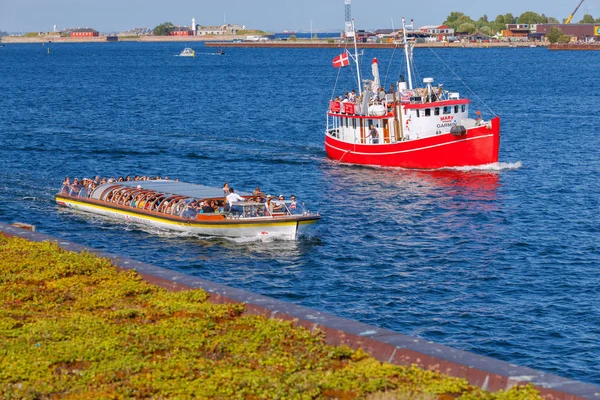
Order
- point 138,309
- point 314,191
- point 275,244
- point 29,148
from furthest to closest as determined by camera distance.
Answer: point 29,148
point 314,191
point 275,244
point 138,309

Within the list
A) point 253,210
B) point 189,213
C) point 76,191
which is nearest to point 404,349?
point 253,210

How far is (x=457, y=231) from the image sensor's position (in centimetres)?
4209

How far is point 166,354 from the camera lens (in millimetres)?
16656

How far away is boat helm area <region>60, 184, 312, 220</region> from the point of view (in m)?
39.0

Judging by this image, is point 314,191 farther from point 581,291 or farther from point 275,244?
point 581,291

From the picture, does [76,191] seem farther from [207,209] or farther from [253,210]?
[253,210]

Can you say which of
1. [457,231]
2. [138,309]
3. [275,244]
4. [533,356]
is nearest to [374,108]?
[457,231]

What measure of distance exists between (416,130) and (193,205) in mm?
22496

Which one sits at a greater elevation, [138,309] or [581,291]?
[138,309]

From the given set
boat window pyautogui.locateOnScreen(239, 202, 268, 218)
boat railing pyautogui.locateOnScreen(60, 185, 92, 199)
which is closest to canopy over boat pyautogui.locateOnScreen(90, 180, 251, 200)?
boat railing pyautogui.locateOnScreen(60, 185, 92, 199)

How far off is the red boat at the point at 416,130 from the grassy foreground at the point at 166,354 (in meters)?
38.2

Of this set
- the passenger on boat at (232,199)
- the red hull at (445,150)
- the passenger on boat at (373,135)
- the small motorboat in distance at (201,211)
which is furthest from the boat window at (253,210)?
the passenger on boat at (373,135)

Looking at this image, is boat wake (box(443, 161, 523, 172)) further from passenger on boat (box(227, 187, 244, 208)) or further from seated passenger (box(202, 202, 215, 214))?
seated passenger (box(202, 202, 215, 214))

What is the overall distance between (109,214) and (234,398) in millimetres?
30125
